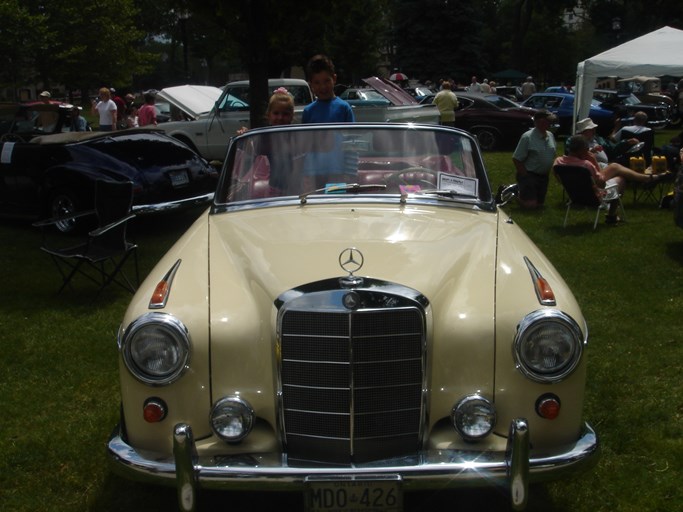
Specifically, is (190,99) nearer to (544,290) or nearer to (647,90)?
(544,290)

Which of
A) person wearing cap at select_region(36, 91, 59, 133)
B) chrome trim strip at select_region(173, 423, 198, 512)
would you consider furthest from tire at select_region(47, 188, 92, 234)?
chrome trim strip at select_region(173, 423, 198, 512)

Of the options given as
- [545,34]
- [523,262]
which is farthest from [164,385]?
[545,34]

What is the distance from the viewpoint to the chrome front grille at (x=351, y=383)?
3301 mm

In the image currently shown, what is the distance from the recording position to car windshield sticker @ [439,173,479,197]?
4758mm

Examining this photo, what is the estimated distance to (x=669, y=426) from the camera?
15.6ft

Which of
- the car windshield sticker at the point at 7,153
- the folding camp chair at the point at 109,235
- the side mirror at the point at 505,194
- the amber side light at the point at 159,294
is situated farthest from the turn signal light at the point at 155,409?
Answer: the car windshield sticker at the point at 7,153

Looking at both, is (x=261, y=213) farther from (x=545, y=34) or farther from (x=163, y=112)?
(x=545, y=34)

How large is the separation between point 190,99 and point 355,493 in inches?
621

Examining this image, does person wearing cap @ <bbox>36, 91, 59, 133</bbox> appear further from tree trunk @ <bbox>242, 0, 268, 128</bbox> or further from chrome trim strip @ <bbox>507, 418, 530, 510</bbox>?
chrome trim strip @ <bbox>507, 418, 530, 510</bbox>

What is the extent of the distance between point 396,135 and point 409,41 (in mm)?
47232

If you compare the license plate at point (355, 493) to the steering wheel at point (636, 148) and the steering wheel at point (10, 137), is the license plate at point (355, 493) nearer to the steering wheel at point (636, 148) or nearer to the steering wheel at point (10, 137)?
the steering wheel at point (10, 137)

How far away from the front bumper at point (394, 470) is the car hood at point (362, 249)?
1.97 feet

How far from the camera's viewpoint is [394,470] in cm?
314

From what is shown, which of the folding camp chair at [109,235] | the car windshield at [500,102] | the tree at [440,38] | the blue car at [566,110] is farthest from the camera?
the tree at [440,38]
